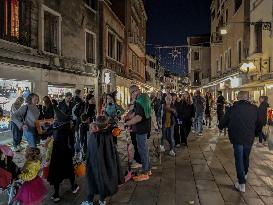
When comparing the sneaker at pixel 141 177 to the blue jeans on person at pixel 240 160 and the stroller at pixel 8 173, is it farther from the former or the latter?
the stroller at pixel 8 173

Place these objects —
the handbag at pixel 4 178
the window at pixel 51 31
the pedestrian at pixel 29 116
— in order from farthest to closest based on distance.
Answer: the window at pixel 51 31 → the pedestrian at pixel 29 116 → the handbag at pixel 4 178

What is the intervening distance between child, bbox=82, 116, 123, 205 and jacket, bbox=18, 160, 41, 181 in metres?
0.79

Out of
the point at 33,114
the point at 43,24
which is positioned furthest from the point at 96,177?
the point at 43,24

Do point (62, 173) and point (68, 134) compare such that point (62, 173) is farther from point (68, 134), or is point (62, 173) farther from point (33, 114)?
point (33, 114)

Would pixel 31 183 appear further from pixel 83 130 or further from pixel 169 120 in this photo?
pixel 169 120

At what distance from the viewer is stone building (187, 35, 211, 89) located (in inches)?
2083

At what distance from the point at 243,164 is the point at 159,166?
2445 millimetres

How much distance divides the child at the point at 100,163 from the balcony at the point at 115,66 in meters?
18.1

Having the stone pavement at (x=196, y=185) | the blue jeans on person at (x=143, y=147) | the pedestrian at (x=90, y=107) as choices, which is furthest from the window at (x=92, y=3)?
the blue jeans on person at (x=143, y=147)

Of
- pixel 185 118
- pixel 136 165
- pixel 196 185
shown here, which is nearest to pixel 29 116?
pixel 136 165

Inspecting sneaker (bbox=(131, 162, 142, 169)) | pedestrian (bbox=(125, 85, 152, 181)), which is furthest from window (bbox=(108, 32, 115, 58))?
pedestrian (bbox=(125, 85, 152, 181))

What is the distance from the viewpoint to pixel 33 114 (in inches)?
365

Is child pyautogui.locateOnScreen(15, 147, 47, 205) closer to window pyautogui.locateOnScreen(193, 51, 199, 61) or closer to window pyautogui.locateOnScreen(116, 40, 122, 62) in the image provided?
window pyautogui.locateOnScreen(116, 40, 122, 62)

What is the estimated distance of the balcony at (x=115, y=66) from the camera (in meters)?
24.0
